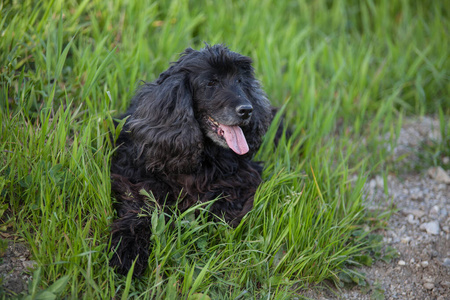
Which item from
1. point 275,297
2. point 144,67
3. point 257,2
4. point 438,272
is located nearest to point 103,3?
point 144,67

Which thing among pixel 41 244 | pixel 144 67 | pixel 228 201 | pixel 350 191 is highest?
pixel 144 67

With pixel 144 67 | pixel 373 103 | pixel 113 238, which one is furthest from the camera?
pixel 373 103

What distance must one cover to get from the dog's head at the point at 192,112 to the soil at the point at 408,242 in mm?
1050

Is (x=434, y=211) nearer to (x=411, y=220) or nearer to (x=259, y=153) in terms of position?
(x=411, y=220)

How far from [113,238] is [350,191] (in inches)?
76.9

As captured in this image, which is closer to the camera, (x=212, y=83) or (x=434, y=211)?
(x=212, y=83)

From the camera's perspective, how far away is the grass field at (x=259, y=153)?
2.71m

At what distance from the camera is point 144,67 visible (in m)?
4.18

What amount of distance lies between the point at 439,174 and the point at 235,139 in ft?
7.21

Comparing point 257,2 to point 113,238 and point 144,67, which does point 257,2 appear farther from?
point 113,238

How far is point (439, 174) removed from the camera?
407 cm

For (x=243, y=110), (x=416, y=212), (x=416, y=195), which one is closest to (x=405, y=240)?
(x=416, y=212)

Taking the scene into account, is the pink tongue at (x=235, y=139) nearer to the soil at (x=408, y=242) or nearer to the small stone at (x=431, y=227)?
the soil at (x=408, y=242)

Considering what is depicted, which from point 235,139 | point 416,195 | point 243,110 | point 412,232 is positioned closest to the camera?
point 243,110
